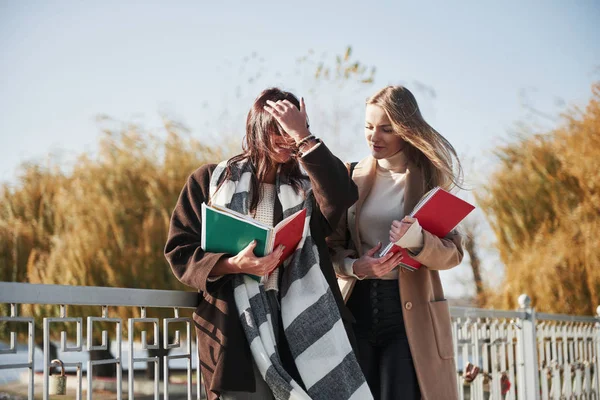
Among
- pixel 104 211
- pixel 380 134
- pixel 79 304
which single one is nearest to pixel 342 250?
pixel 380 134

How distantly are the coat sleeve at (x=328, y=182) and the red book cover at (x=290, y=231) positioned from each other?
0.14 m

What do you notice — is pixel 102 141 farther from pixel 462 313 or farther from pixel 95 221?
pixel 462 313

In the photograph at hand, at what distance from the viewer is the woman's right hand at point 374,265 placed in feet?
8.64

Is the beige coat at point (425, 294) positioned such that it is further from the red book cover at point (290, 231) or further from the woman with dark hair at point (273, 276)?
the red book cover at point (290, 231)

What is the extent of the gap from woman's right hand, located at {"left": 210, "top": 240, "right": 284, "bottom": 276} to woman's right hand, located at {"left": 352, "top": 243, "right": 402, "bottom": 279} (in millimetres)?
502

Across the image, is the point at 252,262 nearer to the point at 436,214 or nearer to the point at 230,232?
the point at 230,232

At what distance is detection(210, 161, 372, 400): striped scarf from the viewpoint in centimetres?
220

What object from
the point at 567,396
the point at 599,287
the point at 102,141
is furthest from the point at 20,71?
the point at 567,396

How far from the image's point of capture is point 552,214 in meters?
12.1

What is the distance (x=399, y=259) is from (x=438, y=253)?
15 cm

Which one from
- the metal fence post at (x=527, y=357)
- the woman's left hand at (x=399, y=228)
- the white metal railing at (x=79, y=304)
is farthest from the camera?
the metal fence post at (x=527, y=357)

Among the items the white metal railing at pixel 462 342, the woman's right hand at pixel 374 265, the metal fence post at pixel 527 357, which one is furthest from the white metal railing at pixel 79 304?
the metal fence post at pixel 527 357

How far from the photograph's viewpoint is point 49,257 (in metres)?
14.4

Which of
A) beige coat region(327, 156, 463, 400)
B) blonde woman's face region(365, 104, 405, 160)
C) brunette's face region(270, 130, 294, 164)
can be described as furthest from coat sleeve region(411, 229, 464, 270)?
brunette's face region(270, 130, 294, 164)
